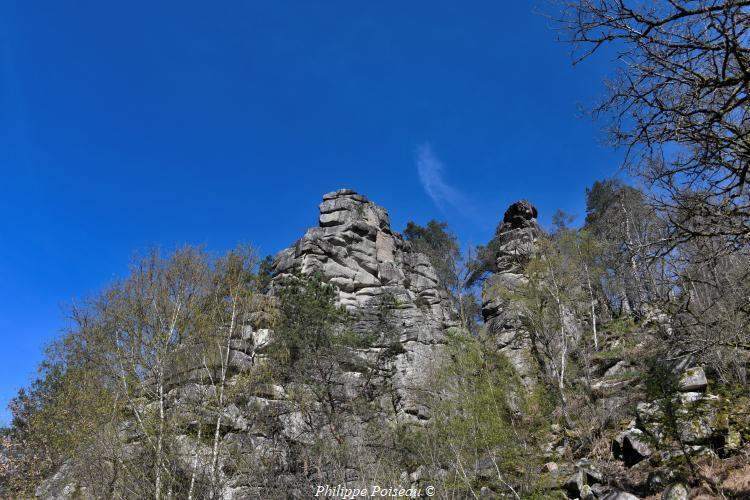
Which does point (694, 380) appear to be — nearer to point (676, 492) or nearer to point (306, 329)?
point (676, 492)

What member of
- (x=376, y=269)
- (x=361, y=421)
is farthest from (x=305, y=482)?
(x=376, y=269)

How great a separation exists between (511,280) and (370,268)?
36.8 ft

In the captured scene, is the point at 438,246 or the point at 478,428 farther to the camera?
the point at 438,246

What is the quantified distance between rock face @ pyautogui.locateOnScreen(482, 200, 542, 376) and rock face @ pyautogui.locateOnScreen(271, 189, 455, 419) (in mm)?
3252

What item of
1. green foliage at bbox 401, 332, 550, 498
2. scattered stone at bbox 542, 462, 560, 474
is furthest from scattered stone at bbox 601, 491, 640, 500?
scattered stone at bbox 542, 462, 560, 474

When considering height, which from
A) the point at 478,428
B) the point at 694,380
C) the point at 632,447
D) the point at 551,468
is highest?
the point at 694,380

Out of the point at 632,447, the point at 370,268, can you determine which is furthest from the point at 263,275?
the point at 632,447

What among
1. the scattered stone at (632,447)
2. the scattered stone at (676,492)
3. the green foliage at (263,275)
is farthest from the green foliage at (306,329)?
the scattered stone at (676,492)

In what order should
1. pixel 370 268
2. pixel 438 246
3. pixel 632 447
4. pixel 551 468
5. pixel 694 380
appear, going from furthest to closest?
pixel 438 246 < pixel 370 268 < pixel 551 468 < pixel 694 380 < pixel 632 447

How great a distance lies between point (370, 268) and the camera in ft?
111

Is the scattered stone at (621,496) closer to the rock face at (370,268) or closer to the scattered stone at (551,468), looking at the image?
the scattered stone at (551,468)

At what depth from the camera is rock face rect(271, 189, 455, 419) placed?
25.1 m

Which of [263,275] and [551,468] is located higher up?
[263,275]

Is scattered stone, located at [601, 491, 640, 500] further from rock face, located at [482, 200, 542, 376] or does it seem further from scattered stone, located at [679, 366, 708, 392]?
rock face, located at [482, 200, 542, 376]
